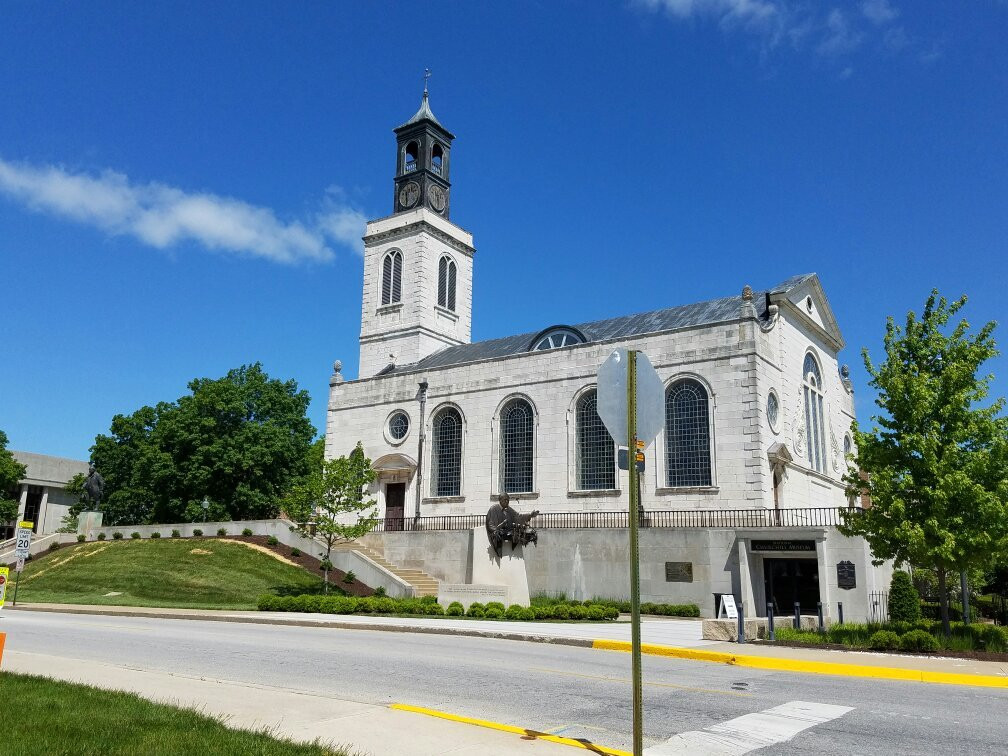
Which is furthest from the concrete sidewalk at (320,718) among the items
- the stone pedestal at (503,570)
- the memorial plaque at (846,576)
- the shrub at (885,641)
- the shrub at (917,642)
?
the memorial plaque at (846,576)

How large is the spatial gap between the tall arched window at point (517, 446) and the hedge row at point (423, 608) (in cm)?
1112

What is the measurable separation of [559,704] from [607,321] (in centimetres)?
3359

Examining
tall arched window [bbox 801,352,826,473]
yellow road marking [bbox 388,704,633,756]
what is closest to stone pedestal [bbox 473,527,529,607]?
tall arched window [bbox 801,352,826,473]

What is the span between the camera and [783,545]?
28.1 meters

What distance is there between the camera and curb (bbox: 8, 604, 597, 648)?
56.0 feet

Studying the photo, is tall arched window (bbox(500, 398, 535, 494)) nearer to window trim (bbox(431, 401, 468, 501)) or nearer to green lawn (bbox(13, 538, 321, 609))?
window trim (bbox(431, 401, 468, 501))

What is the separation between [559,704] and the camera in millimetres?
9195

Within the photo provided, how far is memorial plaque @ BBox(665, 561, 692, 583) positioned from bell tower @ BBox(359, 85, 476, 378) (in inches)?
991

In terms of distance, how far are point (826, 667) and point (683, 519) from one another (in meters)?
19.5

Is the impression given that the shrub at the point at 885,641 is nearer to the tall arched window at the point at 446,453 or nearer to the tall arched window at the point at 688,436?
the tall arched window at the point at 688,436

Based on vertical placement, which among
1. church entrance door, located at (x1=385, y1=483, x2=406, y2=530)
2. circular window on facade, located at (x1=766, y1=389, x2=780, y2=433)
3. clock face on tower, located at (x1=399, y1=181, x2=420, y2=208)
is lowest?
church entrance door, located at (x1=385, y1=483, x2=406, y2=530)

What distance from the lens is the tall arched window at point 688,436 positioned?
33281 mm

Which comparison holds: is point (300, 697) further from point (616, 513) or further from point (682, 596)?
point (616, 513)

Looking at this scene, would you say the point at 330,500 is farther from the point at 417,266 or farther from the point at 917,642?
the point at 917,642
